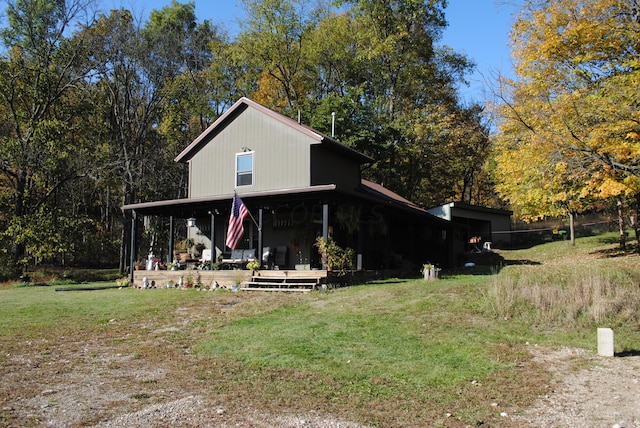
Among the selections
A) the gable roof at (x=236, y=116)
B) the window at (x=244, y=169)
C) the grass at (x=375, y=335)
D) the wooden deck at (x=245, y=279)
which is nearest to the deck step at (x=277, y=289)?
the wooden deck at (x=245, y=279)

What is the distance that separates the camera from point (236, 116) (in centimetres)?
1908

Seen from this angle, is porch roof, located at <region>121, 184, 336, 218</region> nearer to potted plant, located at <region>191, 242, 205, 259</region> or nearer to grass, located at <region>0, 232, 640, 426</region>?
potted plant, located at <region>191, 242, 205, 259</region>

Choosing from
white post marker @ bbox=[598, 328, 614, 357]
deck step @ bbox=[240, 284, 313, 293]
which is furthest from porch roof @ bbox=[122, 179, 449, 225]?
white post marker @ bbox=[598, 328, 614, 357]

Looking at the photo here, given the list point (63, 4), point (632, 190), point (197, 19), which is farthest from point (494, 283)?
point (197, 19)

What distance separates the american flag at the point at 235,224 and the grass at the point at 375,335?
1900 mm

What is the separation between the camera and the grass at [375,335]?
5.46 metres

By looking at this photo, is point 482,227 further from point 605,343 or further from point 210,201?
point 605,343

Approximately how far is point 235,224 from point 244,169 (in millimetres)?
3679

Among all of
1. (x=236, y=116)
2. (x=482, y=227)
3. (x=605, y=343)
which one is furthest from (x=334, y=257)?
(x=482, y=227)

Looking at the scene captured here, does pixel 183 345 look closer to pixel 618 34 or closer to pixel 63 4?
pixel 618 34

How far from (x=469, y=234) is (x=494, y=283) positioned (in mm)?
21306

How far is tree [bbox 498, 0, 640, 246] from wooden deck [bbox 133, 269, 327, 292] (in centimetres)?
639

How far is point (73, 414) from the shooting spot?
4.98 meters

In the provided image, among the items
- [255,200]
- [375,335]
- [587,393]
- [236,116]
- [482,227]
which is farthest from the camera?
[482,227]
